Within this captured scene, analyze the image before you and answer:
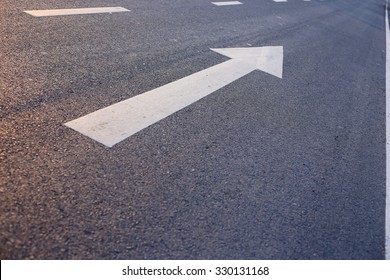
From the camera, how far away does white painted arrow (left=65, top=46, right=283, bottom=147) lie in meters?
3.35

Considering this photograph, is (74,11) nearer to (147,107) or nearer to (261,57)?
(261,57)

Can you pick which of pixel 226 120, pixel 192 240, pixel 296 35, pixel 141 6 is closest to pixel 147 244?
pixel 192 240

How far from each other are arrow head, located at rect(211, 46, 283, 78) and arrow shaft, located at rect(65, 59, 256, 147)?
65 cm

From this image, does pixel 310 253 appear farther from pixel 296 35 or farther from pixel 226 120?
pixel 296 35

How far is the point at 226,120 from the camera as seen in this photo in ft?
13.1

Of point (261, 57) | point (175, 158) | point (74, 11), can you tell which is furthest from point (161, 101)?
point (74, 11)

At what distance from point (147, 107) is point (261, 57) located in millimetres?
2927

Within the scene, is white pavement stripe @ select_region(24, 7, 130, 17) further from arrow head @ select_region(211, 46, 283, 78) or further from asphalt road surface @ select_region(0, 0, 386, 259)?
arrow head @ select_region(211, 46, 283, 78)

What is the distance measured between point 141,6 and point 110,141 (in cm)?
529

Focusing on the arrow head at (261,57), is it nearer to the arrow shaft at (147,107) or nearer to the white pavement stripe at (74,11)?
the arrow shaft at (147,107)

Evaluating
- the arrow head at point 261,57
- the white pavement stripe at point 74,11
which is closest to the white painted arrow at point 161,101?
the arrow head at point 261,57

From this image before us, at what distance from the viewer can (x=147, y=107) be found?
390 cm

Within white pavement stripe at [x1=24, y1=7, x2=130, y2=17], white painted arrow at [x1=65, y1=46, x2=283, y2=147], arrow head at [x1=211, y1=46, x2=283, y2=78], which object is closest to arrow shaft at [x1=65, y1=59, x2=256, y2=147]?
white painted arrow at [x1=65, y1=46, x2=283, y2=147]

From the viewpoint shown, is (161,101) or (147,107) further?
(161,101)
